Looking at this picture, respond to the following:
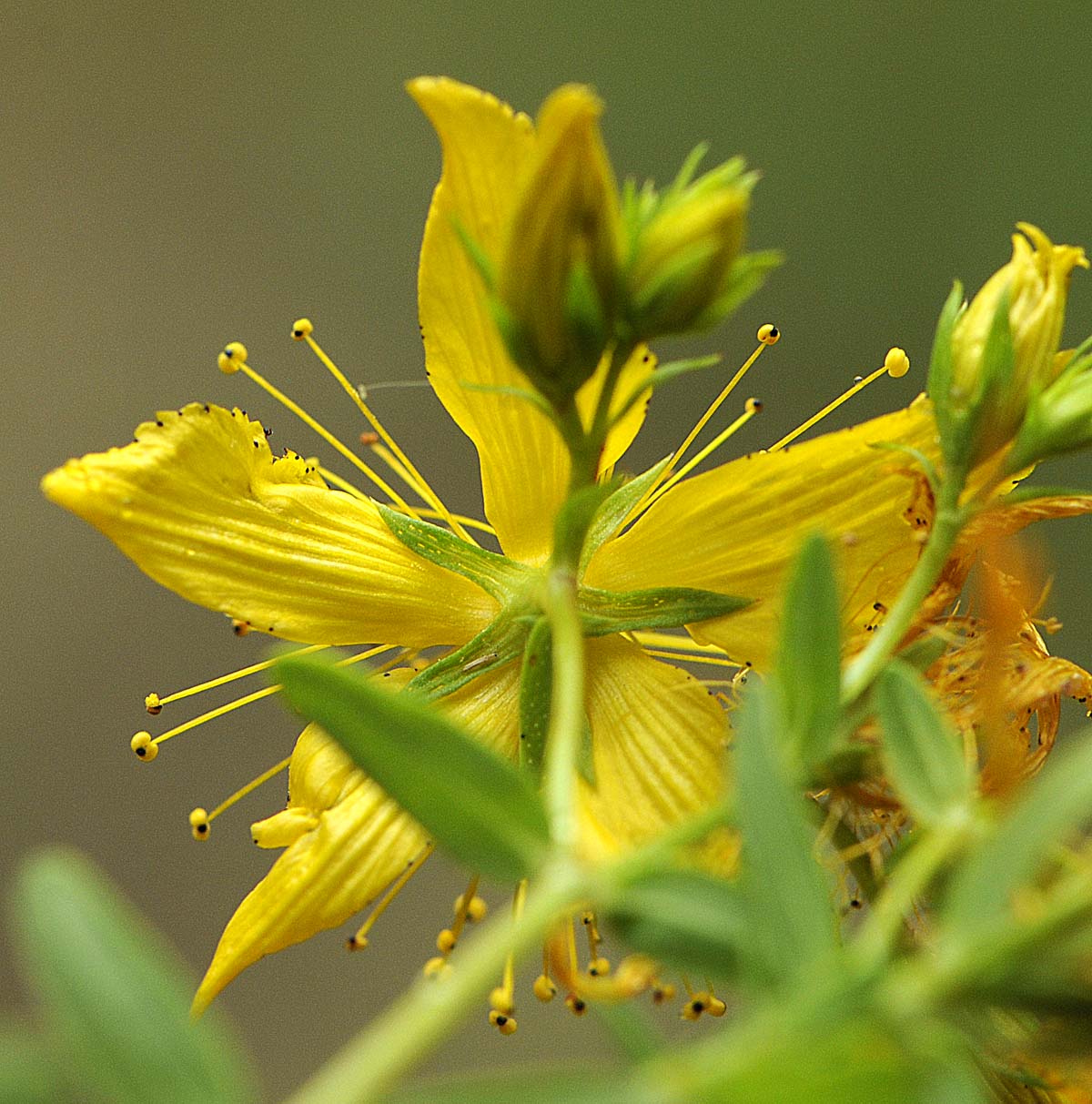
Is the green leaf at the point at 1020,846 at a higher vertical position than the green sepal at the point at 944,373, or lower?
lower

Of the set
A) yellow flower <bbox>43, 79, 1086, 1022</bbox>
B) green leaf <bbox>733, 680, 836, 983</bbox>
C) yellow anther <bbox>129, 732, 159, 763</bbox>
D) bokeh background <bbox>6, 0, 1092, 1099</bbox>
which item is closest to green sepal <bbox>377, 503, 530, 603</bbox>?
yellow flower <bbox>43, 79, 1086, 1022</bbox>

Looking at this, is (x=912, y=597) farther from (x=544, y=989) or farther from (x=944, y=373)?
(x=544, y=989)

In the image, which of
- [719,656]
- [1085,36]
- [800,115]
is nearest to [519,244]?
[719,656]

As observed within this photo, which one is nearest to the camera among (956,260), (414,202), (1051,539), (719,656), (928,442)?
(928,442)

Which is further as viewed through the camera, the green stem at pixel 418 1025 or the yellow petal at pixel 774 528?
the yellow petal at pixel 774 528

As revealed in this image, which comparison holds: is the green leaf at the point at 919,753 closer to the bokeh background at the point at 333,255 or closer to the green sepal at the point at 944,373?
the green sepal at the point at 944,373

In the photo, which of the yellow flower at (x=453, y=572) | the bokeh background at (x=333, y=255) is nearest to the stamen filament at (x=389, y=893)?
the yellow flower at (x=453, y=572)

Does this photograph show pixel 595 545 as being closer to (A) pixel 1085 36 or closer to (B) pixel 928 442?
(B) pixel 928 442
